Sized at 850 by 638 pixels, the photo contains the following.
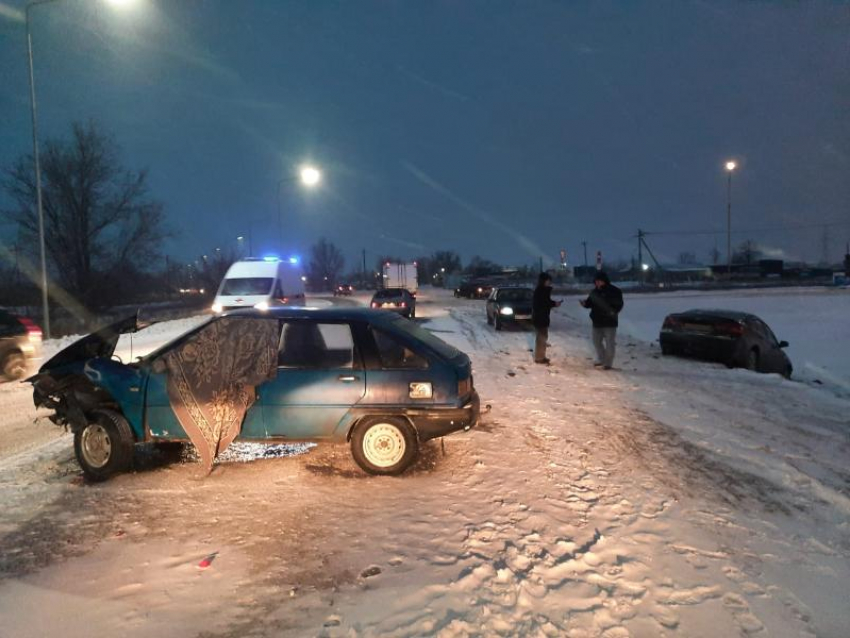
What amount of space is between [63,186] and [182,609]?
40210mm

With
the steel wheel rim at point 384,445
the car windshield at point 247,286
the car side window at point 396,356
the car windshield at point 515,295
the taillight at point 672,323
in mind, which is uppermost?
the car windshield at point 247,286

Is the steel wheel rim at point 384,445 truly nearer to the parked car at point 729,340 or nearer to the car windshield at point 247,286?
the parked car at point 729,340

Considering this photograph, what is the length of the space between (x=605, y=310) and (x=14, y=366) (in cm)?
1172

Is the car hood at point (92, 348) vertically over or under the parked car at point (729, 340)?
over

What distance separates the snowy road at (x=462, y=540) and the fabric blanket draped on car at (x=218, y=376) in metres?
0.49

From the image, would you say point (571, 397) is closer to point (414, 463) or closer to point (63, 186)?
point (414, 463)

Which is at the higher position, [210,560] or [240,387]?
[240,387]

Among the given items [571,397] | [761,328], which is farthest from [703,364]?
[571,397]

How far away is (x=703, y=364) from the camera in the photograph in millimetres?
12383

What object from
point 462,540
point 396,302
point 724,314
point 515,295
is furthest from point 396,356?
point 396,302

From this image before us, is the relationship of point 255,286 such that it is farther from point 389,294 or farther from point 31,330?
point 389,294

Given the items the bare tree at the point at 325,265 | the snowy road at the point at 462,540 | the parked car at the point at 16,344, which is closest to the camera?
the snowy road at the point at 462,540

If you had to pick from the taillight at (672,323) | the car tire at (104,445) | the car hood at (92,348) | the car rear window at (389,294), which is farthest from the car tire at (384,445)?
the car rear window at (389,294)

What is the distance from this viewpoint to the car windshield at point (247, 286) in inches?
731
